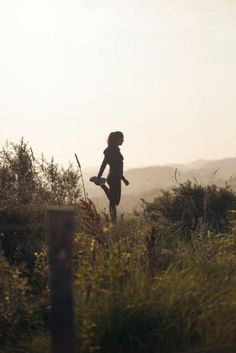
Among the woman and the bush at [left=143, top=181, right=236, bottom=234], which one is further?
the bush at [left=143, top=181, right=236, bottom=234]

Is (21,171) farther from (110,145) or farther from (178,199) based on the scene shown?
(178,199)

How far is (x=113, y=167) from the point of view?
1217 centimetres

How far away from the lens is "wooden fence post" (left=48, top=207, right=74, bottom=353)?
407 cm

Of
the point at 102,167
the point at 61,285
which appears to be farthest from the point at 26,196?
the point at 61,285

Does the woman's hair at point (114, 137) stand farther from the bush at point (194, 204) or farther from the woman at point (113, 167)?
the bush at point (194, 204)

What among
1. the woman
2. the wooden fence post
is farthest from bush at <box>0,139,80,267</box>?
the wooden fence post

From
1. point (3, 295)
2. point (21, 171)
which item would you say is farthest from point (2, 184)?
point (3, 295)

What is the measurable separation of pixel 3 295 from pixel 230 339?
2116 millimetres

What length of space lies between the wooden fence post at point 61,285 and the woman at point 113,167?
7.82m

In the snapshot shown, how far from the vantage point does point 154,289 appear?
5.31 m

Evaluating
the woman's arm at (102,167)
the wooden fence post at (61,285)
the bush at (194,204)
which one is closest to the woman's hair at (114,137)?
the woman's arm at (102,167)

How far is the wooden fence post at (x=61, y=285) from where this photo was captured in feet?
13.4

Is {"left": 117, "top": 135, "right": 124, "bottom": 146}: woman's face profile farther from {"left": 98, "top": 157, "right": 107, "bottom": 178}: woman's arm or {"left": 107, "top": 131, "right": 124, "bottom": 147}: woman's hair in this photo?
{"left": 98, "top": 157, "right": 107, "bottom": 178}: woman's arm

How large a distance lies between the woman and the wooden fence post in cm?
782
